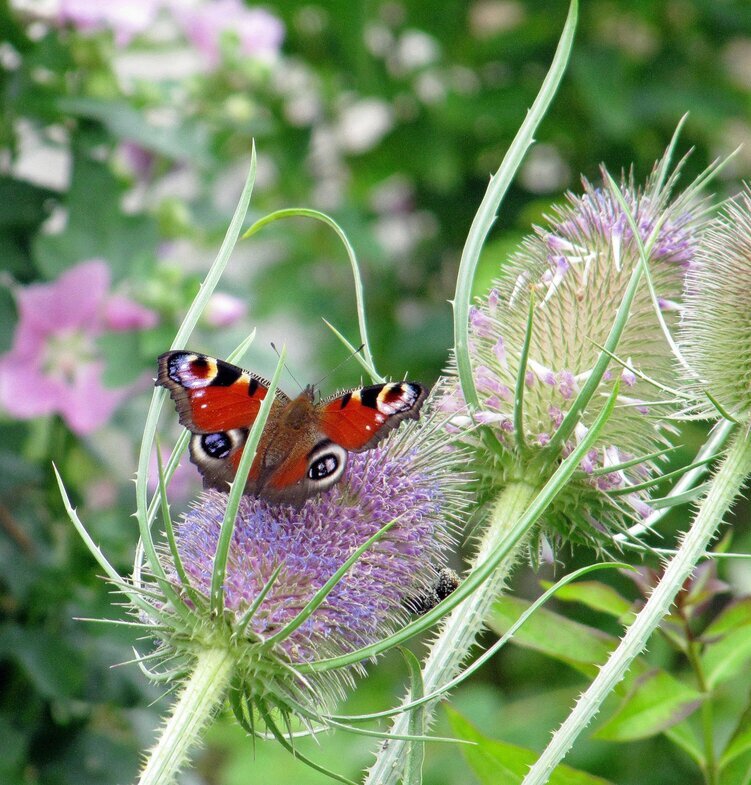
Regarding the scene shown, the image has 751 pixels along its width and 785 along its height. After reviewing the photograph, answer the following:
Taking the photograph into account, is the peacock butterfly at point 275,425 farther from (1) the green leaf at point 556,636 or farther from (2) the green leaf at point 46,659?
(2) the green leaf at point 46,659

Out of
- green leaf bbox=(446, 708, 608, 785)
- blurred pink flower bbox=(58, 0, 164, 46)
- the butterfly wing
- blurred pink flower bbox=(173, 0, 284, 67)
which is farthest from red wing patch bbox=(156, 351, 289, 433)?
blurred pink flower bbox=(173, 0, 284, 67)

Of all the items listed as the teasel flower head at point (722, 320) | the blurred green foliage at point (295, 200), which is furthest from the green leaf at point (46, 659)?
the teasel flower head at point (722, 320)

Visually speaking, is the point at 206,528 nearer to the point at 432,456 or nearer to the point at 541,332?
the point at 432,456

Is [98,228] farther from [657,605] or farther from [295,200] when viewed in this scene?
[657,605]

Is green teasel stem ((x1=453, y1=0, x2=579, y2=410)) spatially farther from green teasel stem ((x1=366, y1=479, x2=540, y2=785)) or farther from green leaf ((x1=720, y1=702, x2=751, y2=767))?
green leaf ((x1=720, y1=702, x2=751, y2=767))

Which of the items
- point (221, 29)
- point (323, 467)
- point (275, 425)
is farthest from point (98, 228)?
point (323, 467)

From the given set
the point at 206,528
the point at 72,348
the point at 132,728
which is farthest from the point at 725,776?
the point at 72,348
